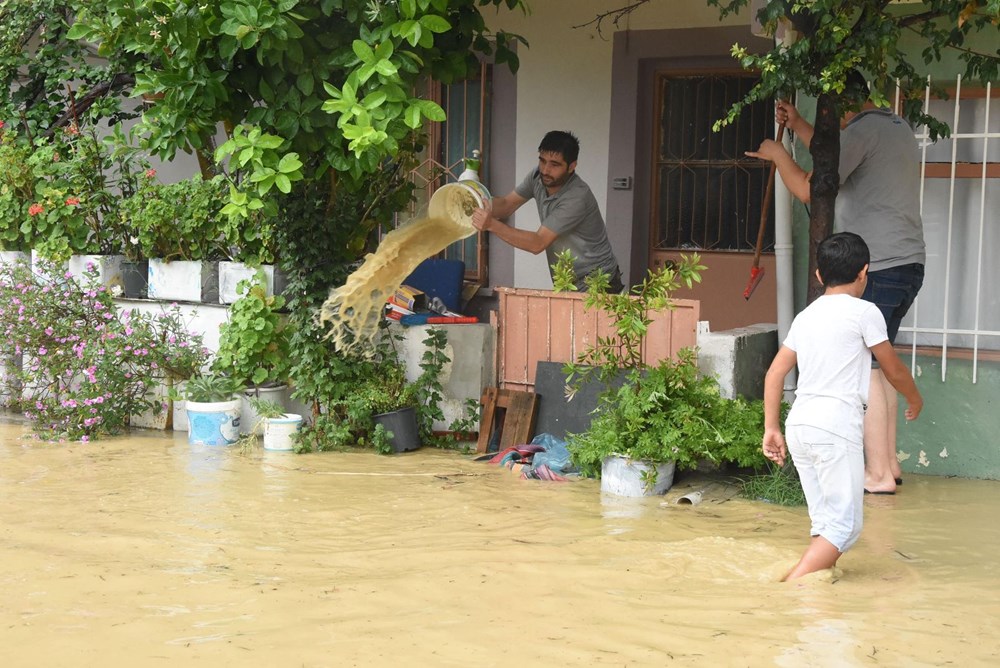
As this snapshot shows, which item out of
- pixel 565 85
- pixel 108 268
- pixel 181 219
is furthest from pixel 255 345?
pixel 565 85

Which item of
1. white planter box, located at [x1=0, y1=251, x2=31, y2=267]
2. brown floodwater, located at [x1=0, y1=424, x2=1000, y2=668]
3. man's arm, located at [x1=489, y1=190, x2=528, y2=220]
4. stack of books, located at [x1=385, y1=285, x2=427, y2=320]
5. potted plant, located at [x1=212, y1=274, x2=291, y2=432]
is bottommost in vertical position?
brown floodwater, located at [x1=0, y1=424, x2=1000, y2=668]

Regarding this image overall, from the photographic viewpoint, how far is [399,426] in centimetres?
773

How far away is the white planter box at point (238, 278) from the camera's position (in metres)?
8.09

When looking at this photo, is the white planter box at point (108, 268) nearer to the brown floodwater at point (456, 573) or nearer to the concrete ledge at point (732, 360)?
the brown floodwater at point (456, 573)

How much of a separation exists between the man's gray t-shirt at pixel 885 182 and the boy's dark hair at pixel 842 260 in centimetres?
162

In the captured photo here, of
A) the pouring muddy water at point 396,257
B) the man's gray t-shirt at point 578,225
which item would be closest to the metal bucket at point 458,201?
the pouring muddy water at point 396,257

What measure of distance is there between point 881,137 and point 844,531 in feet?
8.54

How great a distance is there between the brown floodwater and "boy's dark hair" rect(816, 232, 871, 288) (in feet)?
4.15

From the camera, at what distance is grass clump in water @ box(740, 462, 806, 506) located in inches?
249

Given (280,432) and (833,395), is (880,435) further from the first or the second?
(280,432)

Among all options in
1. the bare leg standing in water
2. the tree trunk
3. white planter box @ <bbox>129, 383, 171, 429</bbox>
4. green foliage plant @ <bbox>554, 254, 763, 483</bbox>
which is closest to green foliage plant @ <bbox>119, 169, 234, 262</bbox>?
white planter box @ <bbox>129, 383, 171, 429</bbox>

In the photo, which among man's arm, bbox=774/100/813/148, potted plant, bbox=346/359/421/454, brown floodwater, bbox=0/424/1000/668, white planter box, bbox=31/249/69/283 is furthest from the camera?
white planter box, bbox=31/249/69/283

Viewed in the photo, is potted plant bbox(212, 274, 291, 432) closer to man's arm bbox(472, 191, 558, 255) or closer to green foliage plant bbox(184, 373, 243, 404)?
green foliage plant bbox(184, 373, 243, 404)

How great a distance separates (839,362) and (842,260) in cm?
43
